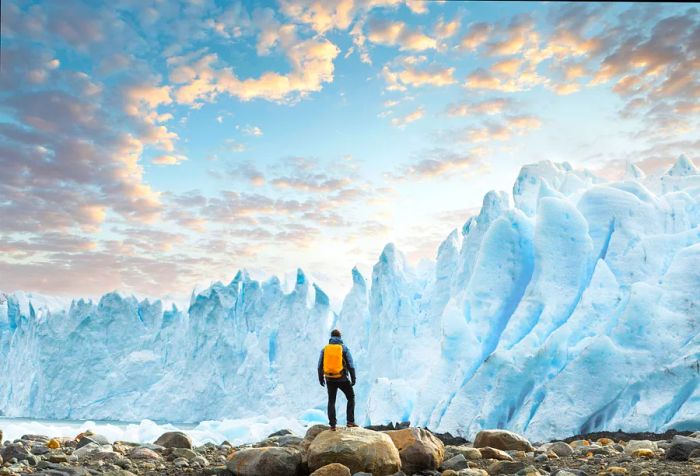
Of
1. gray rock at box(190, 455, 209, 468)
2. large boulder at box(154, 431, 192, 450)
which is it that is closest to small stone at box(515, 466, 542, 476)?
gray rock at box(190, 455, 209, 468)

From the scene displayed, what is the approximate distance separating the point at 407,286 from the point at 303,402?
985 cm

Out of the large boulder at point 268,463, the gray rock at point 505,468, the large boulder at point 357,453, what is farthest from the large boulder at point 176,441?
the gray rock at point 505,468

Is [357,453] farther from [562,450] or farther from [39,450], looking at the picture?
[39,450]

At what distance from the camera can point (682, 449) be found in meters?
8.11

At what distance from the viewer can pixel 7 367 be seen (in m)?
46.7

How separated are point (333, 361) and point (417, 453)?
1.58 meters

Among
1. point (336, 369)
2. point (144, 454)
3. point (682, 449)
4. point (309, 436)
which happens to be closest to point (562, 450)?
point (682, 449)

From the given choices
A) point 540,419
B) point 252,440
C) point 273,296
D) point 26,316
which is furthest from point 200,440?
point 26,316

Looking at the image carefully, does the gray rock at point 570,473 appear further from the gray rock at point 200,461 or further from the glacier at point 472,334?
the glacier at point 472,334

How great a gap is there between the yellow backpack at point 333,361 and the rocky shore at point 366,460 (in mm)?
699

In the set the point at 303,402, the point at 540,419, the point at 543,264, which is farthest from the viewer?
the point at 303,402

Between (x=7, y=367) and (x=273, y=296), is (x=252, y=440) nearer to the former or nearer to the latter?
(x=273, y=296)

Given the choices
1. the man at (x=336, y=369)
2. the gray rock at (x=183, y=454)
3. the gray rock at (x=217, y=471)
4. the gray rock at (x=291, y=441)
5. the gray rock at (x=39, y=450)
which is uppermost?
the man at (x=336, y=369)

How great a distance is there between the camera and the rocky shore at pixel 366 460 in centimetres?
702
